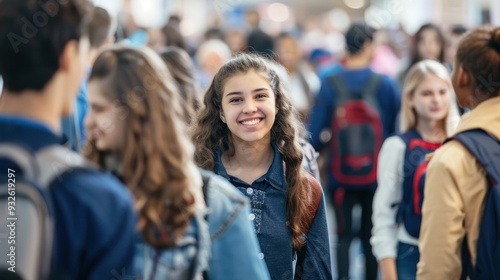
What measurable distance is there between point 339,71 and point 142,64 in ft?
13.6

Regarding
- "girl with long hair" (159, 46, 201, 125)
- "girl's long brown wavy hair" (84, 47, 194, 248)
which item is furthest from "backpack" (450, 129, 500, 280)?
"girl with long hair" (159, 46, 201, 125)

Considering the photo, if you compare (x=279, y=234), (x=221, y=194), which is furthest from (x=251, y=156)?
(x=221, y=194)

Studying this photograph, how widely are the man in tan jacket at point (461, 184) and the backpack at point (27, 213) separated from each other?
5.45 feet

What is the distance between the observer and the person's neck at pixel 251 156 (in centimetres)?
327

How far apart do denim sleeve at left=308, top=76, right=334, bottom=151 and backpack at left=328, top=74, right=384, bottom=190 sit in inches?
2.1

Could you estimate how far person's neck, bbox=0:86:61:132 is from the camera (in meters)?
1.84

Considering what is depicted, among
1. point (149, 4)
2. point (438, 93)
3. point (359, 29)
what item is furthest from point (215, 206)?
point (149, 4)

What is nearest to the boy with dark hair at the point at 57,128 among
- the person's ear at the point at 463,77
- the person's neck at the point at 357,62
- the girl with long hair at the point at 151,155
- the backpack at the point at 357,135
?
the girl with long hair at the point at 151,155

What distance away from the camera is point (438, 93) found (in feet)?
14.7

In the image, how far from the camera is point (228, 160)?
3.31 meters

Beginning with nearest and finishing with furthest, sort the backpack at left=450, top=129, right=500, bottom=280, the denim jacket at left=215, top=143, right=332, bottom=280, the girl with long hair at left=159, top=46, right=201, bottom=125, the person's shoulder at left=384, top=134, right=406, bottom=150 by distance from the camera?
the backpack at left=450, top=129, right=500, bottom=280
the denim jacket at left=215, top=143, right=332, bottom=280
the person's shoulder at left=384, top=134, right=406, bottom=150
the girl with long hair at left=159, top=46, right=201, bottom=125

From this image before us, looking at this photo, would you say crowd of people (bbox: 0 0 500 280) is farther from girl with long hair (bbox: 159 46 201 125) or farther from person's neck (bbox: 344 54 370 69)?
person's neck (bbox: 344 54 370 69)

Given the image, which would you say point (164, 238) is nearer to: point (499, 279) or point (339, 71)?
point (499, 279)

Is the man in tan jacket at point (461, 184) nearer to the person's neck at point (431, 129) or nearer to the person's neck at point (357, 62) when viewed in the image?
the person's neck at point (431, 129)
